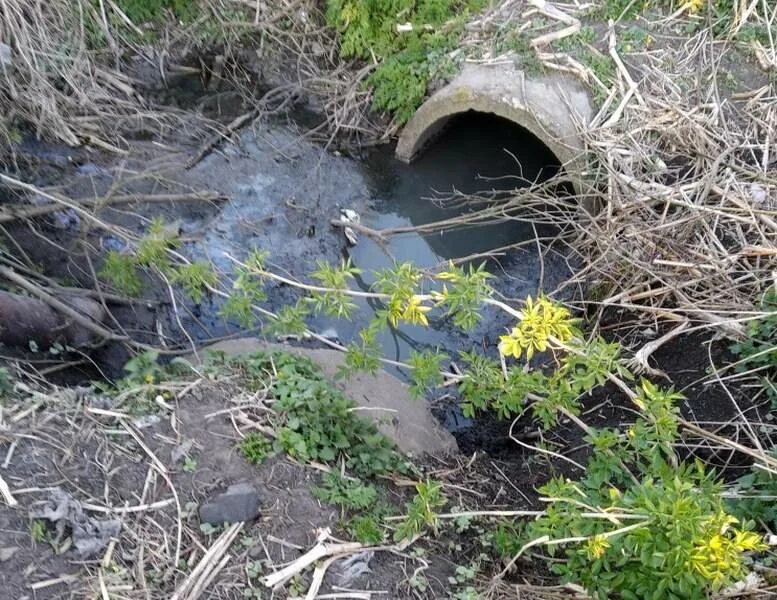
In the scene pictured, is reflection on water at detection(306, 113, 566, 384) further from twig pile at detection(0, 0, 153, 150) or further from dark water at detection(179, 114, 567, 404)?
twig pile at detection(0, 0, 153, 150)

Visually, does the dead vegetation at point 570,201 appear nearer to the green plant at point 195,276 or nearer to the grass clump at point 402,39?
the grass clump at point 402,39

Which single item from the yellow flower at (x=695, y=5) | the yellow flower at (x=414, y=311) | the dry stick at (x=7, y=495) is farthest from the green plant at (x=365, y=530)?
the yellow flower at (x=695, y=5)

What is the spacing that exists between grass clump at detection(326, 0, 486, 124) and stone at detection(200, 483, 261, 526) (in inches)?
178

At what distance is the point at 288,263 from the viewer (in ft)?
18.8

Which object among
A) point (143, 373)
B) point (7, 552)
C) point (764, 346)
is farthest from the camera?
point (764, 346)

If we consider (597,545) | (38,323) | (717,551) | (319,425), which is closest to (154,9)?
(38,323)

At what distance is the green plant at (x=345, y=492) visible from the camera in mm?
3217

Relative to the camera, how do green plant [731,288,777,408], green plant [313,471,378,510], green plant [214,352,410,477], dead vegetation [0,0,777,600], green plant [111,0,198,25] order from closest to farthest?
dead vegetation [0,0,777,600] → green plant [313,471,378,510] → green plant [214,352,410,477] → green plant [731,288,777,408] → green plant [111,0,198,25]

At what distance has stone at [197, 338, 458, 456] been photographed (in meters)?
4.02

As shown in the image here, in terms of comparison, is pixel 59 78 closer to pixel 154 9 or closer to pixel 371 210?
pixel 154 9

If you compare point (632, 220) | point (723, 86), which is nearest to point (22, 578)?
point (632, 220)

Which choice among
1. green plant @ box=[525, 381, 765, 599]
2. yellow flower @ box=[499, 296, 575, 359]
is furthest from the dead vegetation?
yellow flower @ box=[499, 296, 575, 359]

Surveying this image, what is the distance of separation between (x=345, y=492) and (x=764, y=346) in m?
2.41

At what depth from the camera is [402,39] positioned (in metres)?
6.67
